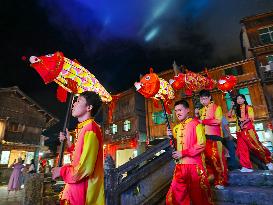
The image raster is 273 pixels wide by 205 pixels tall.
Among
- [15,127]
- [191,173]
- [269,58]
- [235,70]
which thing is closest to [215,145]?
[191,173]

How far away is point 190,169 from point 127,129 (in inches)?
1088

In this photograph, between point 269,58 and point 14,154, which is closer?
point 269,58

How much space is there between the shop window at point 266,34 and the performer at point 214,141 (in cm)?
2310

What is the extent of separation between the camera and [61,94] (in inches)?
251

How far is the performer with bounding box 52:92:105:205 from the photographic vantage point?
2461 millimetres

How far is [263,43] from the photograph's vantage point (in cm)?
2405

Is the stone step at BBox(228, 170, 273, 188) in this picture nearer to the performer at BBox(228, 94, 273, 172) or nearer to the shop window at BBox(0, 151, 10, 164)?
the performer at BBox(228, 94, 273, 172)

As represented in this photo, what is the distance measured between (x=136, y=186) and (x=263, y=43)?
25008 millimetres

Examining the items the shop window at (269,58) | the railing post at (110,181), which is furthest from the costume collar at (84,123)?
the shop window at (269,58)

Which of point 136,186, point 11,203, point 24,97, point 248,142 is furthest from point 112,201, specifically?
point 24,97

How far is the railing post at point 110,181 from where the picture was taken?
16.8 feet

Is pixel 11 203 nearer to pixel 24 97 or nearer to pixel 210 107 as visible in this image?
→ pixel 210 107

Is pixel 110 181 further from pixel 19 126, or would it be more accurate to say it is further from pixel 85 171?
pixel 19 126

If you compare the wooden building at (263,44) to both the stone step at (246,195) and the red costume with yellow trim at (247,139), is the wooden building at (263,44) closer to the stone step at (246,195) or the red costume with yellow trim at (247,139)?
the red costume with yellow trim at (247,139)
